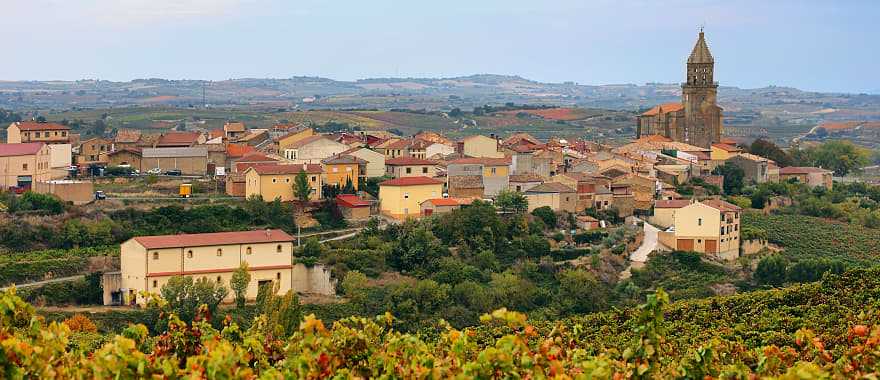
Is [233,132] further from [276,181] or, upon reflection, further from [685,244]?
[685,244]

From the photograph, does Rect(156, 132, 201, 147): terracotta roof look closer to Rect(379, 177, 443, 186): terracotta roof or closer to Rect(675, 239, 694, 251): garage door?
Rect(379, 177, 443, 186): terracotta roof

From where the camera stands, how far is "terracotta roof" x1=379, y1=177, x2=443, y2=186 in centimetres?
4109

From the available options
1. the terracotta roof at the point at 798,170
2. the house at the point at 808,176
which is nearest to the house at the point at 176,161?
the house at the point at 808,176

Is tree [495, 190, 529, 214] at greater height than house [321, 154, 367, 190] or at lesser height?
lesser

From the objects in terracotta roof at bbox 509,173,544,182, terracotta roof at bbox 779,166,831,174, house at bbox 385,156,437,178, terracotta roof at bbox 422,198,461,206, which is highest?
house at bbox 385,156,437,178

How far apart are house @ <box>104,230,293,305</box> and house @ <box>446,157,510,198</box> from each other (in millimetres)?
11431

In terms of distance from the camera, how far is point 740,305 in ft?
80.8

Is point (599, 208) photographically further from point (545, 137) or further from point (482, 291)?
point (545, 137)

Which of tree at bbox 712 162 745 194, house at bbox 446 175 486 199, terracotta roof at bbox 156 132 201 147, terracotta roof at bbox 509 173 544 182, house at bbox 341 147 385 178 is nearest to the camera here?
house at bbox 446 175 486 199

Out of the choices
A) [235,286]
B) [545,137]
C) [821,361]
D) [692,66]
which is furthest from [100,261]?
[545,137]

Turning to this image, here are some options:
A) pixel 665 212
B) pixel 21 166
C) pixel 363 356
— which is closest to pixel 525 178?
pixel 665 212

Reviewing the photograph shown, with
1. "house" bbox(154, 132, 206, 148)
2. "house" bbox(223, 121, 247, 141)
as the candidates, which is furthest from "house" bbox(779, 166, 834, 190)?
"house" bbox(154, 132, 206, 148)

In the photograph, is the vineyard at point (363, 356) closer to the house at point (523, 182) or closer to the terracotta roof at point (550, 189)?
the terracotta roof at point (550, 189)

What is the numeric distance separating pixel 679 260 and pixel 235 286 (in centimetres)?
1208
